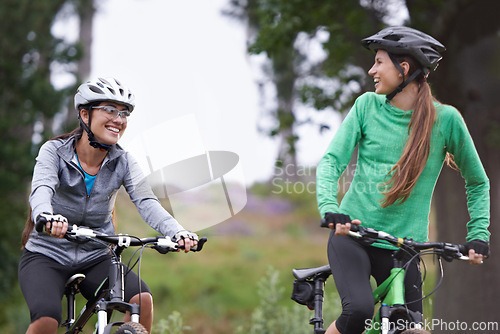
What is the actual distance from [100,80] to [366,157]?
73.8 inches

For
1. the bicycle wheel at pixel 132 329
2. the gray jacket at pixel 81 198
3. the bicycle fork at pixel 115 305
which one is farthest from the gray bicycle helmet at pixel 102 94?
the bicycle wheel at pixel 132 329

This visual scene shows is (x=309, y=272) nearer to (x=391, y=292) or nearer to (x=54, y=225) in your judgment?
(x=391, y=292)

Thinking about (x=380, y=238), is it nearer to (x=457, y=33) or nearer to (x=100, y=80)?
(x=100, y=80)

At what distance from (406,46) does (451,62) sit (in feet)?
19.6

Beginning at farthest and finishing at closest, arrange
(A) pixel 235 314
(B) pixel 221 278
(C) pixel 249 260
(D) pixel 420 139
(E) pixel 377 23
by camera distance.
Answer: (C) pixel 249 260 < (B) pixel 221 278 < (A) pixel 235 314 < (E) pixel 377 23 < (D) pixel 420 139

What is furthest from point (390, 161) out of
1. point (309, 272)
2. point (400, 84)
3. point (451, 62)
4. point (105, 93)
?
point (451, 62)

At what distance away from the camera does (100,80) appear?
194 inches

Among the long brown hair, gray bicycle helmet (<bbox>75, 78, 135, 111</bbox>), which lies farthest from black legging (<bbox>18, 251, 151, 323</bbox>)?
the long brown hair

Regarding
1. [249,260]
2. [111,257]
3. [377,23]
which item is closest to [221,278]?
[249,260]

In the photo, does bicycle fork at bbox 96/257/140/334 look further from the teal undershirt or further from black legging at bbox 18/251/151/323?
the teal undershirt

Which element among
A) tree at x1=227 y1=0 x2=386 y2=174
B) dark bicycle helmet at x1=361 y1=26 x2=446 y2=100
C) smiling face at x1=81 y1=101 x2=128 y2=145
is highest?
tree at x1=227 y1=0 x2=386 y2=174

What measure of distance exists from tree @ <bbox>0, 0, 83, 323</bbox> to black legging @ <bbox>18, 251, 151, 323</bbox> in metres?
9.97

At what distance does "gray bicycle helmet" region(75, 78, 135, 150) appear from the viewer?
4828mm

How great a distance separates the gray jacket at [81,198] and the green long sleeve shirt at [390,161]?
3.82ft
